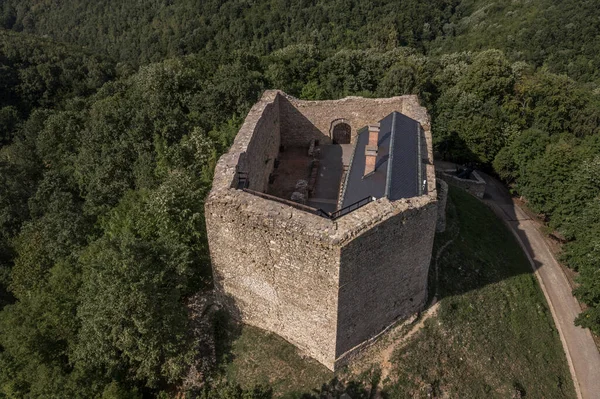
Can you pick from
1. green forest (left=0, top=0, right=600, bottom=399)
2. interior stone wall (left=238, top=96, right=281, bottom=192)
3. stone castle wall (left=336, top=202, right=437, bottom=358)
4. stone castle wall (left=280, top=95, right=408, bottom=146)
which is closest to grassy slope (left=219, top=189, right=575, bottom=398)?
green forest (left=0, top=0, right=600, bottom=399)

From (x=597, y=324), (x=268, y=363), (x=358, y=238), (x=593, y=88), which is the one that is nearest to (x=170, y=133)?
(x=268, y=363)

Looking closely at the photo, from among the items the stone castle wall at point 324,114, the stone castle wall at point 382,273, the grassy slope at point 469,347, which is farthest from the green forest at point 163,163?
the stone castle wall at point 324,114

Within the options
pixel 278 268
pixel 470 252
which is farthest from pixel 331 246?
pixel 470 252

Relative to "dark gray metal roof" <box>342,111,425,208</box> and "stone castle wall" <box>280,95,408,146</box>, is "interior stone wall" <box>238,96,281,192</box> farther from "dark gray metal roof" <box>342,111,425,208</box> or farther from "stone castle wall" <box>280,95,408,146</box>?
"dark gray metal roof" <box>342,111,425,208</box>

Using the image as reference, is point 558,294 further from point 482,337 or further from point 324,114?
point 324,114

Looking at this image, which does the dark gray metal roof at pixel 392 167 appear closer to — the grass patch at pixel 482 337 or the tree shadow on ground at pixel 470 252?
the tree shadow on ground at pixel 470 252

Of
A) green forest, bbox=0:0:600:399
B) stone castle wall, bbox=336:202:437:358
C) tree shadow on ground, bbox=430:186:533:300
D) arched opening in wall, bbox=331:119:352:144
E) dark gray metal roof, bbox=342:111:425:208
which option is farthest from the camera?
arched opening in wall, bbox=331:119:352:144
